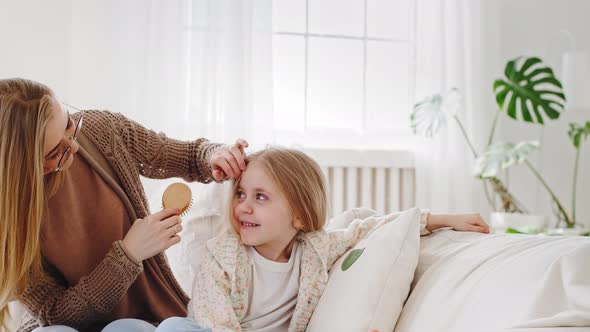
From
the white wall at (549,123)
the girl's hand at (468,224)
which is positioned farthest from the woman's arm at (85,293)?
the white wall at (549,123)

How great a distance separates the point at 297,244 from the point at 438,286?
0.41 meters

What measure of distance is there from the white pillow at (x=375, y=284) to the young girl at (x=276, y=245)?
81 mm

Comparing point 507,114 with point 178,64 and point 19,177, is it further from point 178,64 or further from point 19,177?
point 19,177

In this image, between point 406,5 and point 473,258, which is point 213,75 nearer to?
point 406,5

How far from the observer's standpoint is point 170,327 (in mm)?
1035

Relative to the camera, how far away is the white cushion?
3.13ft

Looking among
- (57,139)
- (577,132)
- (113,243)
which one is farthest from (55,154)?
(577,132)

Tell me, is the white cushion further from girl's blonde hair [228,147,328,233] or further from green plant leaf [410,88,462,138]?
green plant leaf [410,88,462,138]

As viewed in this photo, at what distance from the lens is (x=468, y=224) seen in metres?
1.43

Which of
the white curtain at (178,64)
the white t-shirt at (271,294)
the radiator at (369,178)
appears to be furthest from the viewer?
the radiator at (369,178)

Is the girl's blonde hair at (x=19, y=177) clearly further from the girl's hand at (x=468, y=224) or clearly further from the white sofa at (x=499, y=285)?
the girl's hand at (x=468, y=224)

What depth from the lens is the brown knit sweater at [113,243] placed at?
1311 millimetres

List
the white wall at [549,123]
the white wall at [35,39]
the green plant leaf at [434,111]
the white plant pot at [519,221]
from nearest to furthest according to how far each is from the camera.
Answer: the white wall at [35,39] → the white plant pot at [519,221] → the green plant leaf at [434,111] → the white wall at [549,123]

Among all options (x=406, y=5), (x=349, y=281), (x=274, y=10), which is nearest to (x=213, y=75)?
(x=274, y=10)
